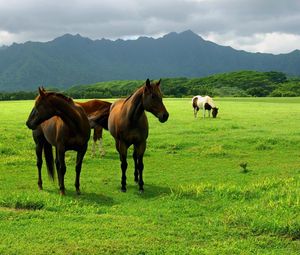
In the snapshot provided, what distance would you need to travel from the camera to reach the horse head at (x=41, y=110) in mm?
9891

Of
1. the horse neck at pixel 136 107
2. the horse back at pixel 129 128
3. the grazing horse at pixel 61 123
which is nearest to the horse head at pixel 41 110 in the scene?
the grazing horse at pixel 61 123

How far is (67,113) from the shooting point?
1009cm

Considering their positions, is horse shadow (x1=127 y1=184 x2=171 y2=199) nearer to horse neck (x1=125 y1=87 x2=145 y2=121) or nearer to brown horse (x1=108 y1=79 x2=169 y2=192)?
brown horse (x1=108 y1=79 x2=169 y2=192)

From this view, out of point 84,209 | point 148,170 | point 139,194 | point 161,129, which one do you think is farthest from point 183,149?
point 84,209

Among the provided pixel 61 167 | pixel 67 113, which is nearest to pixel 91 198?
pixel 61 167

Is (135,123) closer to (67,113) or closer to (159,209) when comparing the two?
(67,113)

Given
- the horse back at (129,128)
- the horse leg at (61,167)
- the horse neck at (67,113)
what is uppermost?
the horse neck at (67,113)

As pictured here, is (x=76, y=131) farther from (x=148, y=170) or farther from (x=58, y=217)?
(x=148, y=170)

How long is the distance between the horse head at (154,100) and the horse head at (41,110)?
2.34m

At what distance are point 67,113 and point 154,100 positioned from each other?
2.17 m

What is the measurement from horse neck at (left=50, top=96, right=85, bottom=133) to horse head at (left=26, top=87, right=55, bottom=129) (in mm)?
147

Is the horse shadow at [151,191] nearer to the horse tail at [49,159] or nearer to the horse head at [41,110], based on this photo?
the horse tail at [49,159]

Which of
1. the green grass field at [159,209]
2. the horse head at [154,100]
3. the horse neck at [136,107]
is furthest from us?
the horse neck at [136,107]

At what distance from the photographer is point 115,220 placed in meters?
7.91
